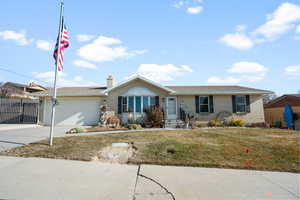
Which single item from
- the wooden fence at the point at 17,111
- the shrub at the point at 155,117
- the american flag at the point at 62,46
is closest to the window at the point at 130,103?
the shrub at the point at 155,117

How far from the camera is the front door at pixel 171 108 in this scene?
12.7 m

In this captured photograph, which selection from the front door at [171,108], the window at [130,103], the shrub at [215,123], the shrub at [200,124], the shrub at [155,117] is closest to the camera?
the shrub at [155,117]

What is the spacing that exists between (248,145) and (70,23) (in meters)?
10.1

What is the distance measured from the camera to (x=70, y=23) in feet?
22.2

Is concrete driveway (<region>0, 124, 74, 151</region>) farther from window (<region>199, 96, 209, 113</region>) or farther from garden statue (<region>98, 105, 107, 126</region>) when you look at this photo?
window (<region>199, 96, 209, 113</region>)

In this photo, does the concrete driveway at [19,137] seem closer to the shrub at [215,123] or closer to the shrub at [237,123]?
the shrub at [215,123]

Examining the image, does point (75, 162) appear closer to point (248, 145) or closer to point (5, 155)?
point (5, 155)

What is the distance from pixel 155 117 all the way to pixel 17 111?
44.8 feet

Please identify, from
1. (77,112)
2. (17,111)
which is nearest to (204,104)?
(77,112)

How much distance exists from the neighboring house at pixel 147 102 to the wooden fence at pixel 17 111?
126 cm

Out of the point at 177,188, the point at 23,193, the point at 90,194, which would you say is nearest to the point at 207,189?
the point at 177,188

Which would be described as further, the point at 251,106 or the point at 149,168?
the point at 251,106

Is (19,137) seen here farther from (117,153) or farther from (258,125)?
(258,125)

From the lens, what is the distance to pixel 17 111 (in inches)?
531
